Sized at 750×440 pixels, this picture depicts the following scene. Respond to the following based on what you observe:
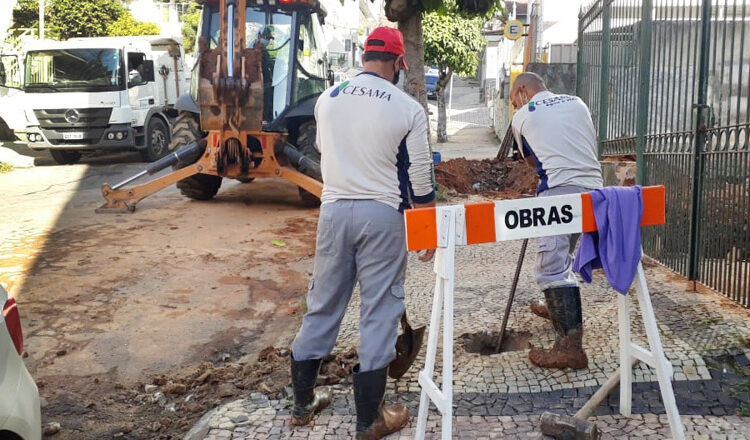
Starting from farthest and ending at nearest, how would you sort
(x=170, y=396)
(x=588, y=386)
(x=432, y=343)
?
(x=170, y=396) → (x=588, y=386) → (x=432, y=343)

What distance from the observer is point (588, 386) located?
3986 mm

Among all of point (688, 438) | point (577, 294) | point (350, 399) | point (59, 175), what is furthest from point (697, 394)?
point (59, 175)

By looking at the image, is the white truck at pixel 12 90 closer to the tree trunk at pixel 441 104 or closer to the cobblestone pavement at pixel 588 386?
the tree trunk at pixel 441 104

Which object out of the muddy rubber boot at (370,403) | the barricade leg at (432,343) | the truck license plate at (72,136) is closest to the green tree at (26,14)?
the truck license plate at (72,136)

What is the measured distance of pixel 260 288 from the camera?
714cm

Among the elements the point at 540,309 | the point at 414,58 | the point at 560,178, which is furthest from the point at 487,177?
the point at 560,178

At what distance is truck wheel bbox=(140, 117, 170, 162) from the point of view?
17422 millimetres

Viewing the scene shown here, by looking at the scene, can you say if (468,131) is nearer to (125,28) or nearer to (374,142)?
(125,28)

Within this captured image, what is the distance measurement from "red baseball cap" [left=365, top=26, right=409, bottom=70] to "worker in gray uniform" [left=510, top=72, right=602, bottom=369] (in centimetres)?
102

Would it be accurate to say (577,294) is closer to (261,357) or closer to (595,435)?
(595,435)

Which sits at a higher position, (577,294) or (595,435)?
(577,294)

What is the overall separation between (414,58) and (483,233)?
795 cm

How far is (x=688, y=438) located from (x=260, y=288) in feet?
14.9

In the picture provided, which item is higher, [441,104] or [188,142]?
[441,104]
